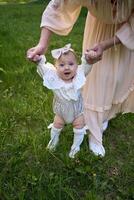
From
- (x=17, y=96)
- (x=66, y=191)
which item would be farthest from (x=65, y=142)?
(x=17, y=96)

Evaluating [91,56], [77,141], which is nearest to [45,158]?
[77,141]

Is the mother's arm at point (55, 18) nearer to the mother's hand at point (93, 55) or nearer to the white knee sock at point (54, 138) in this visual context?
the mother's hand at point (93, 55)

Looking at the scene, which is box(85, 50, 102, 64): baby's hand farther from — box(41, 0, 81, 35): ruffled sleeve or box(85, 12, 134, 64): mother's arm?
box(41, 0, 81, 35): ruffled sleeve

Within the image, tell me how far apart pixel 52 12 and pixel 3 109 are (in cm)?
136

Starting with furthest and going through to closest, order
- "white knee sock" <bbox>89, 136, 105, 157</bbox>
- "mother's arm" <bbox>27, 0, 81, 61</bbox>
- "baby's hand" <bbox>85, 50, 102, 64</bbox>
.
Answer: "white knee sock" <bbox>89, 136, 105, 157</bbox>
"mother's arm" <bbox>27, 0, 81, 61</bbox>
"baby's hand" <bbox>85, 50, 102, 64</bbox>

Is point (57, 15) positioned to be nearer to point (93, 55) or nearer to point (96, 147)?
point (93, 55)

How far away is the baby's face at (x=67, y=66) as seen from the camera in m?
3.48

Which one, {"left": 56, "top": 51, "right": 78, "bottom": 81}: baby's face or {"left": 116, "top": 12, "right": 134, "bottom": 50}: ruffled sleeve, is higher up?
{"left": 116, "top": 12, "right": 134, "bottom": 50}: ruffled sleeve

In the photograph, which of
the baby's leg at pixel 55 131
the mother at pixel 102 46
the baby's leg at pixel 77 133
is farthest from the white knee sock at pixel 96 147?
the baby's leg at pixel 55 131

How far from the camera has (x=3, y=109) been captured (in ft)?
15.6

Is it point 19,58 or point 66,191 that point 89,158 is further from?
point 19,58

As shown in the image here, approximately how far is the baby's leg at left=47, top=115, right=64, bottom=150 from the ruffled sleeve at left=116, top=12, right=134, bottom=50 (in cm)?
74

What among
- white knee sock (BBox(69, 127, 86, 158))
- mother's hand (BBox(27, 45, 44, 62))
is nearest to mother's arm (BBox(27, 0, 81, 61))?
mother's hand (BBox(27, 45, 44, 62))

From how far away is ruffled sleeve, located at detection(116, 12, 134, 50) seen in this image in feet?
11.8
